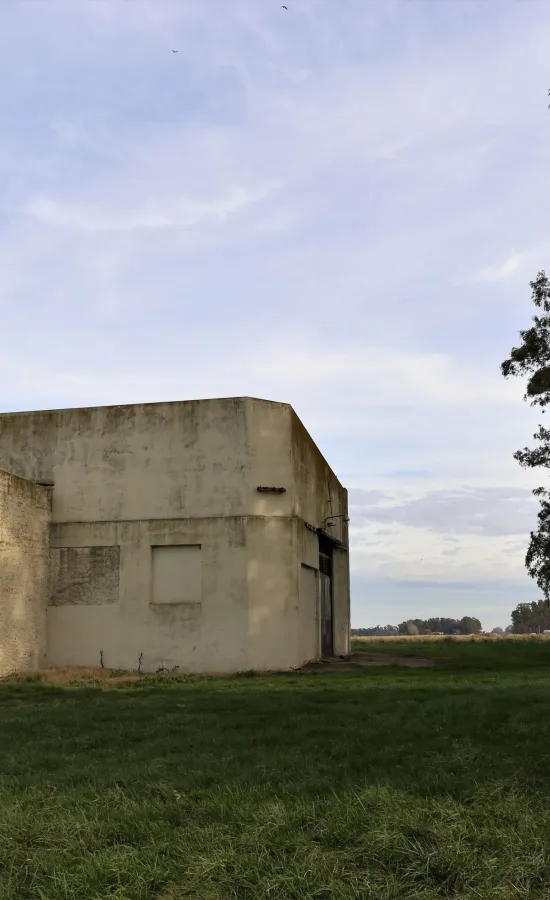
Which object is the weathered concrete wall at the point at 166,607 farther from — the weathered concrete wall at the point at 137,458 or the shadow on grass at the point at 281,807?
the shadow on grass at the point at 281,807

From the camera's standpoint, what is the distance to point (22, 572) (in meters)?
20.9

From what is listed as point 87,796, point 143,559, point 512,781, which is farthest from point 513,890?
point 143,559

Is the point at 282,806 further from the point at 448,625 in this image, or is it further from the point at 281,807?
the point at 448,625

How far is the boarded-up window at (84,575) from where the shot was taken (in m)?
22.4

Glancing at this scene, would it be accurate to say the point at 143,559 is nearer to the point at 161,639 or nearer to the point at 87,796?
the point at 161,639

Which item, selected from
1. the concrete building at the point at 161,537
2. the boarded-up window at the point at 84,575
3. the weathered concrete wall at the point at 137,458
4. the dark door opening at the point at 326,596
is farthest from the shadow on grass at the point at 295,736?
the dark door opening at the point at 326,596

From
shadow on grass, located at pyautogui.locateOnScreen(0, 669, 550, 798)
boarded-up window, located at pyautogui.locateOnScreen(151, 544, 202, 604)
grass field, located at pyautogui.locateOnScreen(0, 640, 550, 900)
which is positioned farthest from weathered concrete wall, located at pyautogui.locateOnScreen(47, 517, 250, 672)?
grass field, located at pyautogui.locateOnScreen(0, 640, 550, 900)

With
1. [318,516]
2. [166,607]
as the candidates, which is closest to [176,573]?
[166,607]

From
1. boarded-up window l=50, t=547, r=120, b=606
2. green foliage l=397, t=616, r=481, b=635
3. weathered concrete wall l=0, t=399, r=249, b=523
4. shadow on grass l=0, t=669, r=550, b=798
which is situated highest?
weathered concrete wall l=0, t=399, r=249, b=523

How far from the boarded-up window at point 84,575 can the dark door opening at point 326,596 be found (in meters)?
7.95

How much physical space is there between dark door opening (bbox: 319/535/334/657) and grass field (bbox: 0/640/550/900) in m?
17.1

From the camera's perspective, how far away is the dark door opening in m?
27.8

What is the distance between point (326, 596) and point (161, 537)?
28.6 ft

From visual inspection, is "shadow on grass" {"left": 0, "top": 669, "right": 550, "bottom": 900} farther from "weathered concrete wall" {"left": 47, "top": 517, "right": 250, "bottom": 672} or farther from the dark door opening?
the dark door opening
